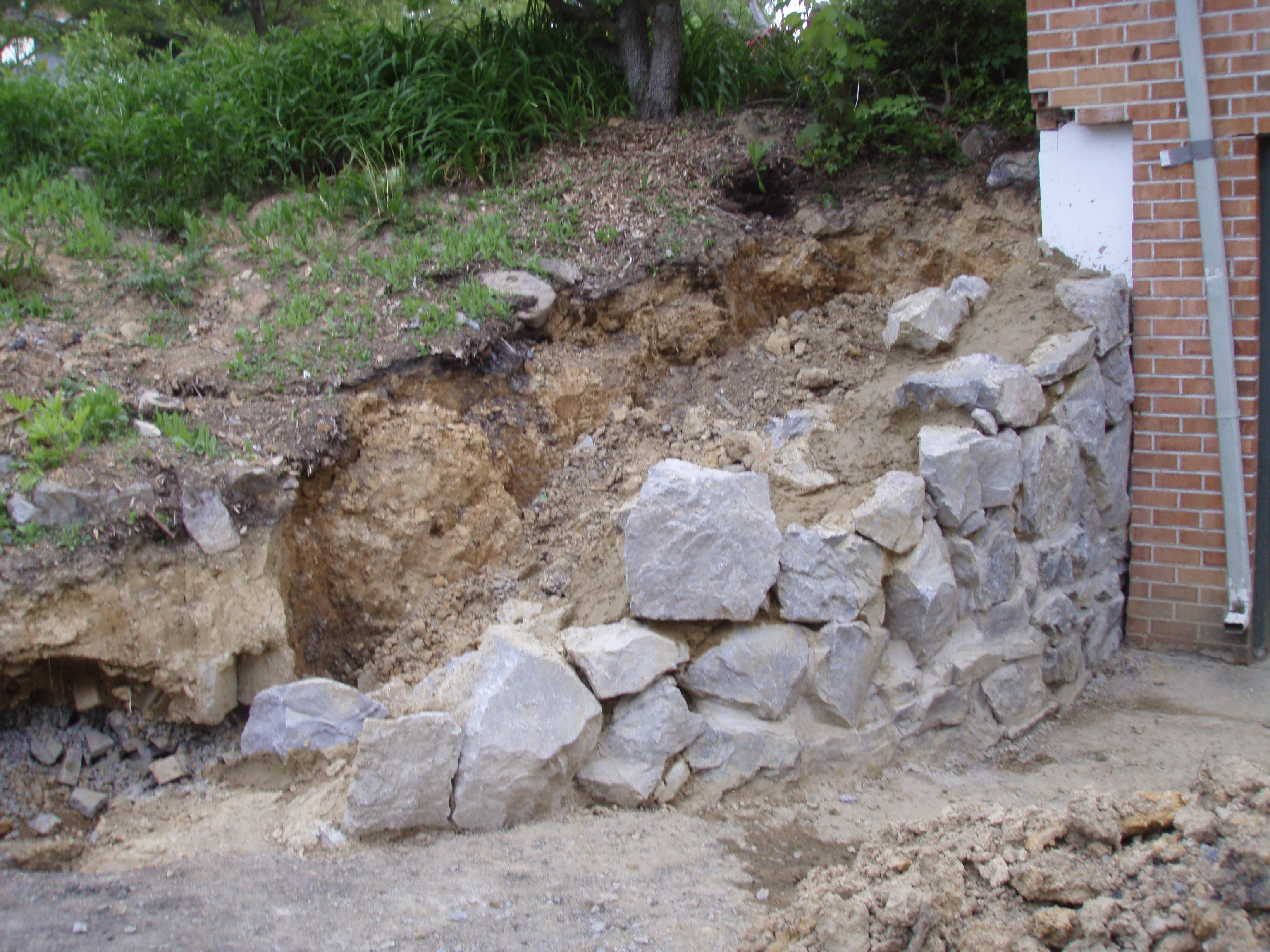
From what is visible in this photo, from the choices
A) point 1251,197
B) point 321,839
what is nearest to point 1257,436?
point 1251,197

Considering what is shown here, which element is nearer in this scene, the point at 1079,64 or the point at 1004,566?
the point at 1004,566

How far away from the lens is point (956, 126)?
557 cm

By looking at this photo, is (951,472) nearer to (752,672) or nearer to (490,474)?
(752,672)

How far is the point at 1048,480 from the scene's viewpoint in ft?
13.9

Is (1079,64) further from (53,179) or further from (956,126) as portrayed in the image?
(53,179)

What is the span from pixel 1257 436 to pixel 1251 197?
44.3 inches

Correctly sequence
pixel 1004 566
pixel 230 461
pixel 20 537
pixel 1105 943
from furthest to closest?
pixel 1004 566 < pixel 230 461 < pixel 20 537 < pixel 1105 943

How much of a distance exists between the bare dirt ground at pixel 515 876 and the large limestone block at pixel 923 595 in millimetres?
503

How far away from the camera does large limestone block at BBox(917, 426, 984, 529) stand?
3.76 m

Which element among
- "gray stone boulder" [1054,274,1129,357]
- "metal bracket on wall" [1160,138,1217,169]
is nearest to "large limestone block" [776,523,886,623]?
"gray stone boulder" [1054,274,1129,357]

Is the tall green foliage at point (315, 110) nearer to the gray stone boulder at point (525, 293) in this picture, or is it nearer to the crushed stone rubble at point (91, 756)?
the gray stone boulder at point (525, 293)

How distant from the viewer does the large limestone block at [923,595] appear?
363 cm

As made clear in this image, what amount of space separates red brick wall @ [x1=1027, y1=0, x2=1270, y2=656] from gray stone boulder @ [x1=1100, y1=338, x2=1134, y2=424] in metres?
0.08

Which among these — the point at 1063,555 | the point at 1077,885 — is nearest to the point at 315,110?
the point at 1063,555
